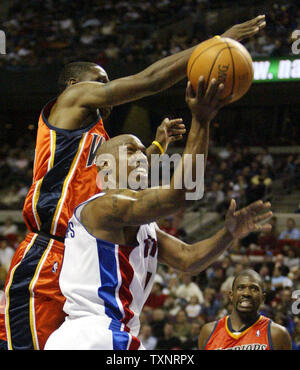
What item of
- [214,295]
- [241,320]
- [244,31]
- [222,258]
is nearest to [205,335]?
[241,320]


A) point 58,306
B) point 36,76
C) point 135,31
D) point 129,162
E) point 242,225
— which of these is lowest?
point 58,306

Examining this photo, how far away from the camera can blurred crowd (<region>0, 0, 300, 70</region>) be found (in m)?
14.3

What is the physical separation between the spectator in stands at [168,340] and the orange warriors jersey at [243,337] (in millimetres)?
3765

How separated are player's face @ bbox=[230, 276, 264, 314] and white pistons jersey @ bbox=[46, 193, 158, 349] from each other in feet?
6.03

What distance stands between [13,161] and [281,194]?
6683 millimetres

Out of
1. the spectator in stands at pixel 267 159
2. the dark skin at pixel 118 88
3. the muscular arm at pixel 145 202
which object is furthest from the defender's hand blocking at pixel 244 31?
the spectator in stands at pixel 267 159

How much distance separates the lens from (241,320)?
4.73m

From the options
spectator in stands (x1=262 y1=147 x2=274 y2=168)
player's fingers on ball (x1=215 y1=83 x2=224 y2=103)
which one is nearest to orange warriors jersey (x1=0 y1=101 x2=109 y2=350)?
player's fingers on ball (x1=215 y1=83 x2=224 y2=103)

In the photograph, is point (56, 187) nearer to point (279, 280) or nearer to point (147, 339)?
point (147, 339)

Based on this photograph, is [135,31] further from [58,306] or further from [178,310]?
[58,306]

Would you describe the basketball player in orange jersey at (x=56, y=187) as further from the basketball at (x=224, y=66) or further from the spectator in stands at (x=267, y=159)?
the spectator in stands at (x=267, y=159)

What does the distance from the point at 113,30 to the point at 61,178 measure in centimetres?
1318

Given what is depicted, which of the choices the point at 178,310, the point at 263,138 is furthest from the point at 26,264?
the point at 263,138
